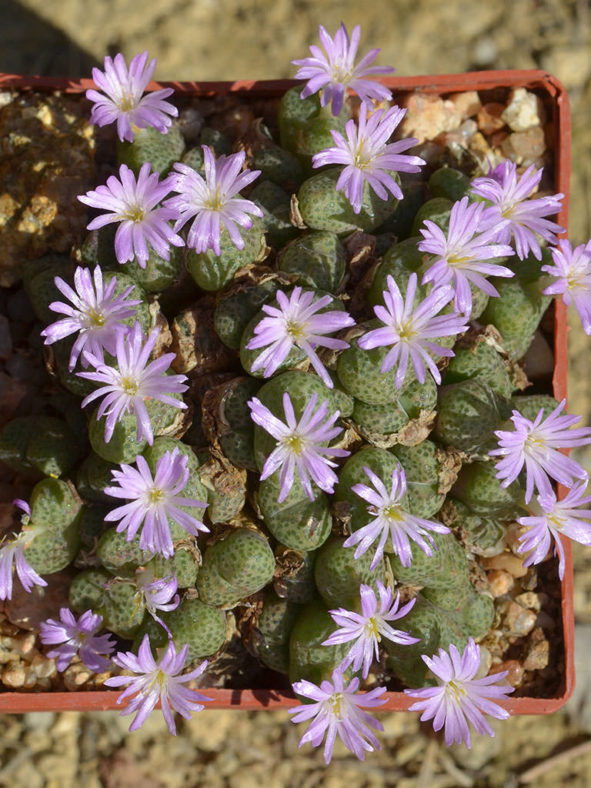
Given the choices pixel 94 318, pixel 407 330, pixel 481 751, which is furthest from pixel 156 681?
pixel 481 751

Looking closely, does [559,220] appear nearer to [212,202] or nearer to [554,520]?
[554,520]

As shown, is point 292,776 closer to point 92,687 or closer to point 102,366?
point 92,687

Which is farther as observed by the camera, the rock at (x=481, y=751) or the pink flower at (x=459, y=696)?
the rock at (x=481, y=751)

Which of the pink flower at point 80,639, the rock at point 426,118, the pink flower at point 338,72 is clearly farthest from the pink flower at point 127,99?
the pink flower at point 80,639

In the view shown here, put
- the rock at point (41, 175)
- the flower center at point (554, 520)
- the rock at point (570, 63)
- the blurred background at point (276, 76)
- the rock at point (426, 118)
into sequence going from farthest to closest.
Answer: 1. the rock at point (570, 63)
2. the blurred background at point (276, 76)
3. the rock at point (426, 118)
4. the rock at point (41, 175)
5. the flower center at point (554, 520)

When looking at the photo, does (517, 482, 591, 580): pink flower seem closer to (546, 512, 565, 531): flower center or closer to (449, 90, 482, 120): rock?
(546, 512, 565, 531): flower center

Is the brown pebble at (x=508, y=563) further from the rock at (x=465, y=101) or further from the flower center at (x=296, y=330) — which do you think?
the rock at (x=465, y=101)

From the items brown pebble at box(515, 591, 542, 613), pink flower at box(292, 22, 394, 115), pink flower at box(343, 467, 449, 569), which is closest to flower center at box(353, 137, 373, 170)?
pink flower at box(292, 22, 394, 115)
